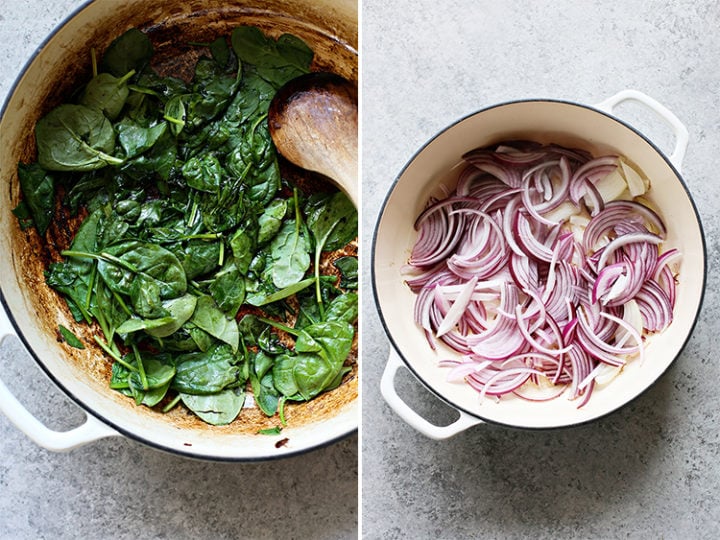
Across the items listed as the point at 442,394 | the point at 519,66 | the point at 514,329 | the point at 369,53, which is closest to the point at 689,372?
the point at 514,329

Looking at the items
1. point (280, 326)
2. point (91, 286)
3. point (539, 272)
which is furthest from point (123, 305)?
point (539, 272)

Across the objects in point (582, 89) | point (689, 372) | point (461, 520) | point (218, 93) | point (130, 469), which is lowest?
point (130, 469)

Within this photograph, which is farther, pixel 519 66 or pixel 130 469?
pixel 130 469

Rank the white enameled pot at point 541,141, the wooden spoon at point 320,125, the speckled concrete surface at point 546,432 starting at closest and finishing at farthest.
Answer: the white enameled pot at point 541,141
the speckled concrete surface at point 546,432
the wooden spoon at point 320,125

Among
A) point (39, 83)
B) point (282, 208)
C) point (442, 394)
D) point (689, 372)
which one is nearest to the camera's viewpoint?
point (442, 394)

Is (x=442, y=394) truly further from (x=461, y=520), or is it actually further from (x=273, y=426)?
(x=273, y=426)

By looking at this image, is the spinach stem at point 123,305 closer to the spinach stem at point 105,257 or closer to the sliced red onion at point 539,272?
the spinach stem at point 105,257

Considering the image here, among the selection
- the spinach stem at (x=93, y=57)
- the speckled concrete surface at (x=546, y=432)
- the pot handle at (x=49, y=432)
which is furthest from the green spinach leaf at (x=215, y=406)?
Result: the spinach stem at (x=93, y=57)
